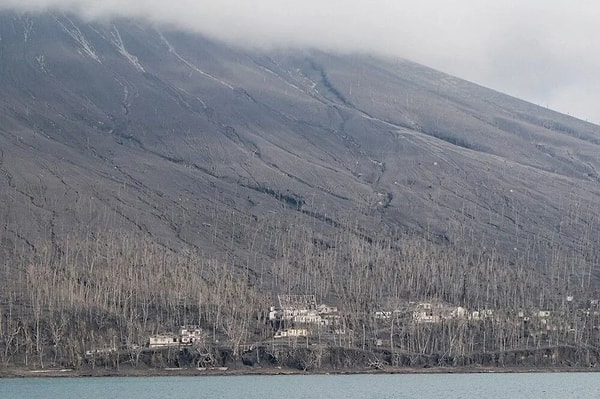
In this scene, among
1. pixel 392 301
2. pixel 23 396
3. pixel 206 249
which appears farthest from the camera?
pixel 206 249

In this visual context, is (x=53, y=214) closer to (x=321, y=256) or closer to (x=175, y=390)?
(x=321, y=256)

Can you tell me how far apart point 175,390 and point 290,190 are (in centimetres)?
11502

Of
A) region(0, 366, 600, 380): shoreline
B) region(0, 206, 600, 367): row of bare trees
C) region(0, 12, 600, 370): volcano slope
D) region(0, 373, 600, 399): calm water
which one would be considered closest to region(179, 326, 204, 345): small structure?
region(0, 206, 600, 367): row of bare trees

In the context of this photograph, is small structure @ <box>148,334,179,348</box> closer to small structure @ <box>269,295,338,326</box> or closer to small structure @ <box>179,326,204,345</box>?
small structure @ <box>179,326,204,345</box>

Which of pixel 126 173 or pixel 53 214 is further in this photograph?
pixel 126 173

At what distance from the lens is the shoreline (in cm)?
9300

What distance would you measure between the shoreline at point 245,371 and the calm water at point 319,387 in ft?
8.21

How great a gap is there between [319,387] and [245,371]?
17485 mm

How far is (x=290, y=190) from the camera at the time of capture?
7598 inches

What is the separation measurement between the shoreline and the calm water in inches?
98.6

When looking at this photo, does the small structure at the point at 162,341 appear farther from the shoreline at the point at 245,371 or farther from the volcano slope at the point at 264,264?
the shoreline at the point at 245,371

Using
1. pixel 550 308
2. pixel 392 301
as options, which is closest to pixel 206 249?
pixel 392 301

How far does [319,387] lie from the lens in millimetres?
81188

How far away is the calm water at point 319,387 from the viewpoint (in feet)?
242
